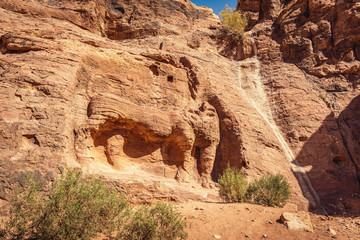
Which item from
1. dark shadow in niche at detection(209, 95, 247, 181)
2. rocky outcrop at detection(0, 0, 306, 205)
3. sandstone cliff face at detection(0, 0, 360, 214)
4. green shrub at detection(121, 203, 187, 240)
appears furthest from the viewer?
dark shadow in niche at detection(209, 95, 247, 181)

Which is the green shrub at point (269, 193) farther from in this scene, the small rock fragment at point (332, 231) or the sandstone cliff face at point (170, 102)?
the small rock fragment at point (332, 231)

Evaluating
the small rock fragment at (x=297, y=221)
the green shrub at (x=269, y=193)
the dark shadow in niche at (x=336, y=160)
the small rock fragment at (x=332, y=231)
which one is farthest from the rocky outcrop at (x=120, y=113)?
the small rock fragment at (x=332, y=231)

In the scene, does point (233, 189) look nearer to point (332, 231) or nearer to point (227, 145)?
point (332, 231)

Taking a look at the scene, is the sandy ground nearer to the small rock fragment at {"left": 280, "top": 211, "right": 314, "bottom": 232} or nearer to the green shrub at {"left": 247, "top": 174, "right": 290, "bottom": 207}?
the small rock fragment at {"left": 280, "top": 211, "right": 314, "bottom": 232}

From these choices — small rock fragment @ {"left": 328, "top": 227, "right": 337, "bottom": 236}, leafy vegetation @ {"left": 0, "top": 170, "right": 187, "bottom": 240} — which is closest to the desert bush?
leafy vegetation @ {"left": 0, "top": 170, "right": 187, "bottom": 240}

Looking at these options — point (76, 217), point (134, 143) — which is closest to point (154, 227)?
point (76, 217)

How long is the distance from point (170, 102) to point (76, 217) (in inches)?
349

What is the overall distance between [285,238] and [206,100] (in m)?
8.99

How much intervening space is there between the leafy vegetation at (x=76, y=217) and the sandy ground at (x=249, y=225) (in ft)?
4.20

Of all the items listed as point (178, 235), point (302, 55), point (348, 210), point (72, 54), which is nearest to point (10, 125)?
point (72, 54)

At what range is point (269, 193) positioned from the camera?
881 centimetres

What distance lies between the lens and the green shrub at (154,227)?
501 centimetres

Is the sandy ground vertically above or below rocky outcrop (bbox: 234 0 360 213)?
below

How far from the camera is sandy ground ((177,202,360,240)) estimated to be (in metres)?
6.10
